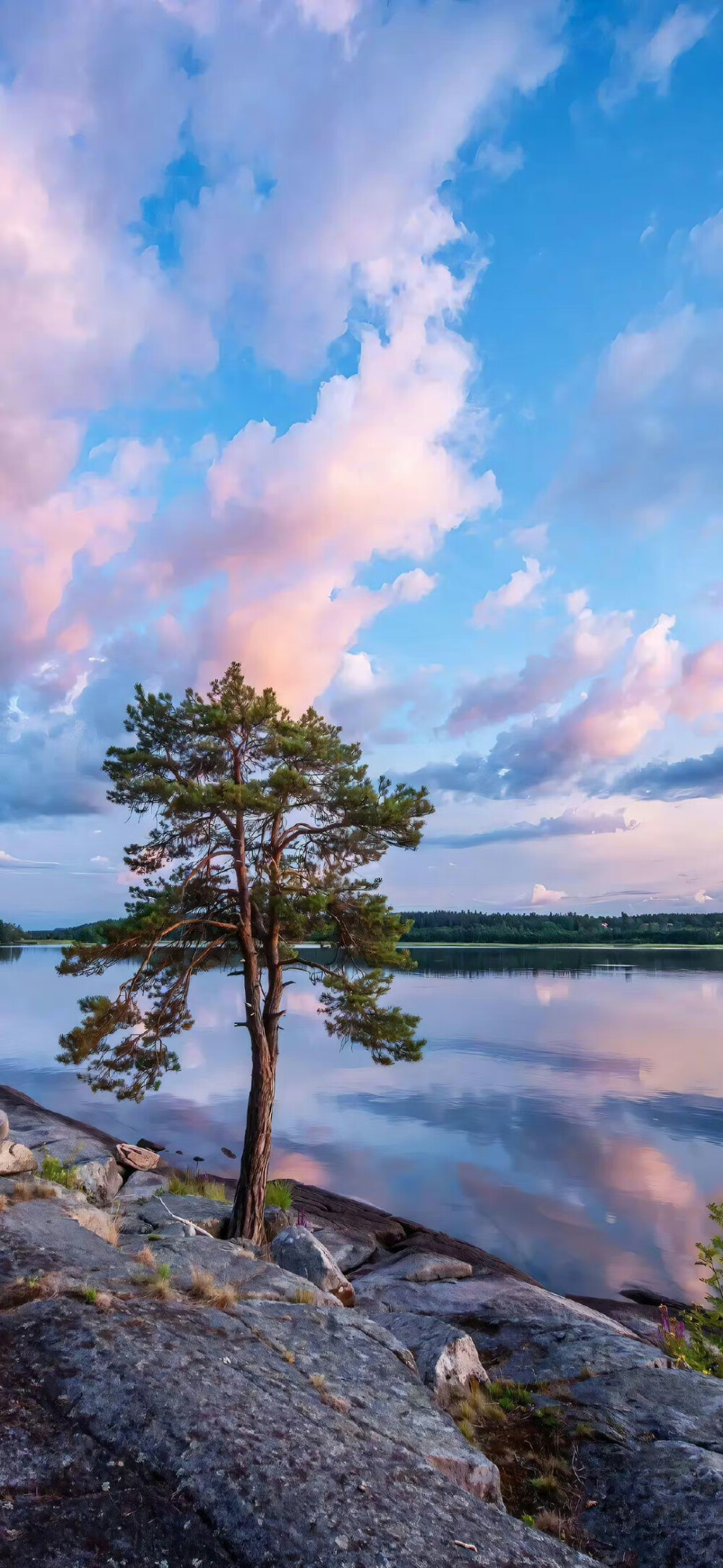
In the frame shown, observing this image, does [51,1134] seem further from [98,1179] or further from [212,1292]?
[212,1292]

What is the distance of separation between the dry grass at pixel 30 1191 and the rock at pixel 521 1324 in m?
5.45

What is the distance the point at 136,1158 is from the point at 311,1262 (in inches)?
456

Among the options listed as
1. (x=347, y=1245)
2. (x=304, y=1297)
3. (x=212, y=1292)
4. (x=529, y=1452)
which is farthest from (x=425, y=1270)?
(x=212, y=1292)

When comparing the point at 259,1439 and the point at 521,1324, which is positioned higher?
the point at 259,1439

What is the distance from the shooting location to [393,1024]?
16312 mm

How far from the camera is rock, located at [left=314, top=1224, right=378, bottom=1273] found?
59.7ft

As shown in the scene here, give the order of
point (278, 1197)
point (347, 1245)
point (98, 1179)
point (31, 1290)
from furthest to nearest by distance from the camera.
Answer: point (278, 1197), point (347, 1245), point (98, 1179), point (31, 1290)

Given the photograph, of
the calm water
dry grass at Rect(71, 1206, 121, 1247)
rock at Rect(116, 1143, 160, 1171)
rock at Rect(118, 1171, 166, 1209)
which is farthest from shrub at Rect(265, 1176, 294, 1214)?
dry grass at Rect(71, 1206, 121, 1247)

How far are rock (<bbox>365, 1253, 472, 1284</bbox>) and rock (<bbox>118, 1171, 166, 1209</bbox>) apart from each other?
5.42m

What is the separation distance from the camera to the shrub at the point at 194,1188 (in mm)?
18505

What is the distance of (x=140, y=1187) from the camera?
19953mm

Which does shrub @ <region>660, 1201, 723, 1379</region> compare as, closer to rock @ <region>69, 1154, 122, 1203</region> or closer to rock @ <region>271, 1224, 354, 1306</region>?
rock @ <region>271, 1224, 354, 1306</region>

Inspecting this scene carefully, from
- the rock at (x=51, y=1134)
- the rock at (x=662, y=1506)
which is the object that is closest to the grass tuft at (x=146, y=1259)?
the rock at (x=662, y=1506)

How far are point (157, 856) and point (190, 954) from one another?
2605mm
